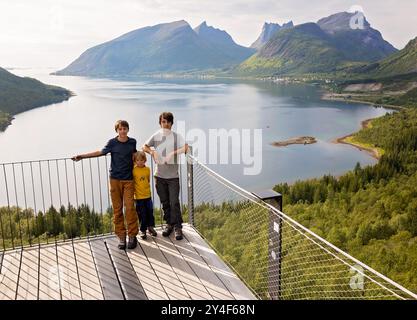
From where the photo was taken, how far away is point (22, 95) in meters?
74.6

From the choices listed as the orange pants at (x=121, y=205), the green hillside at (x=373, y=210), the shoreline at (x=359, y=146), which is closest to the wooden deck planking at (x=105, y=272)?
the orange pants at (x=121, y=205)

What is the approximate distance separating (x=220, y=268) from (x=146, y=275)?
2.16 feet

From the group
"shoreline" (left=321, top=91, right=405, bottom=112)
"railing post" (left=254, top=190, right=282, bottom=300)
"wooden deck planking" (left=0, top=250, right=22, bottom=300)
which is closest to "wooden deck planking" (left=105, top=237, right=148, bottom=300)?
"wooden deck planking" (left=0, top=250, right=22, bottom=300)

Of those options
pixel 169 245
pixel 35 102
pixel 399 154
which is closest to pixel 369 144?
pixel 399 154

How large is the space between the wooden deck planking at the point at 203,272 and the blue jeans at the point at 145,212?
33 centimetres

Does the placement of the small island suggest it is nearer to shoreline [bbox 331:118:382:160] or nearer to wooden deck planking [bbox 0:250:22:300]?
shoreline [bbox 331:118:382:160]

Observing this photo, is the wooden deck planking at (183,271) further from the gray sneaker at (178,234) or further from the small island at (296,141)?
the small island at (296,141)

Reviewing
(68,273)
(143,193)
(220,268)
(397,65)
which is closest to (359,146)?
(143,193)

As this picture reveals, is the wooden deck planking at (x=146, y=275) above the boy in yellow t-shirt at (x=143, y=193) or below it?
below

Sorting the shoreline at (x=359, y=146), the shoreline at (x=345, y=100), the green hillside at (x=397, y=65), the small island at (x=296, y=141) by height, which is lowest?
the shoreline at (x=359, y=146)

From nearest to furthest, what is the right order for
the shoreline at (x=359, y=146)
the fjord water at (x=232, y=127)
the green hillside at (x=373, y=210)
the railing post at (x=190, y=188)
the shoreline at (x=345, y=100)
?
the railing post at (x=190, y=188) < the green hillside at (x=373, y=210) < the fjord water at (x=232, y=127) < the shoreline at (x=359, y=146) < the shoreline at (x=345, y=100)

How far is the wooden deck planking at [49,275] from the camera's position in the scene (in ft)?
10.0

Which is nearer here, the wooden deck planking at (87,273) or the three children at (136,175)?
Result: the wooden deck planking at (87,273)

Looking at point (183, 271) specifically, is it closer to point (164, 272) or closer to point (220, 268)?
point (164, 272)
